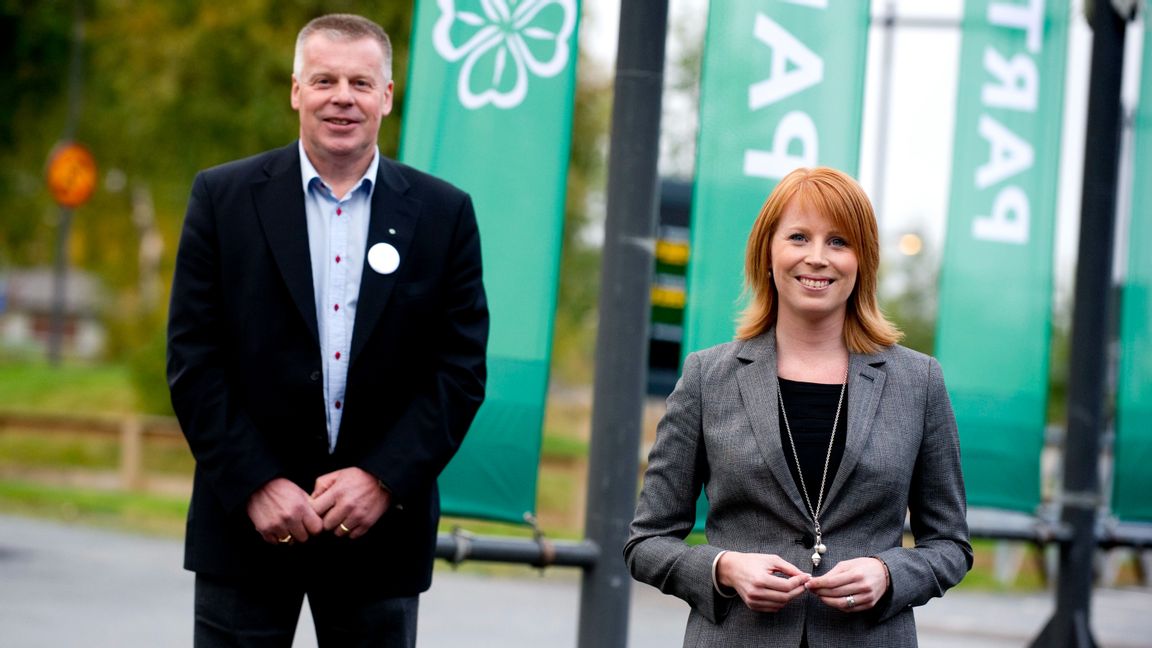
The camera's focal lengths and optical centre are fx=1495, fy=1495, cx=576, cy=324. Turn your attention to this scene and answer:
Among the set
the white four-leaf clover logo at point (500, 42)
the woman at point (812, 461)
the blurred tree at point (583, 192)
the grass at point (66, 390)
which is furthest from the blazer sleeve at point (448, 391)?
the grass at point (66, 390)

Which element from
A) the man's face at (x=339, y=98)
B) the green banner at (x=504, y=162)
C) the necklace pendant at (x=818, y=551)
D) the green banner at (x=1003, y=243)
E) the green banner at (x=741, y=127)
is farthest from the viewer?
the green banner at (x=1003, y=243)

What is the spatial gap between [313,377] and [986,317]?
15.7 ft

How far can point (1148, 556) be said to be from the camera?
17.9 metres

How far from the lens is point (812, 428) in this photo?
3.37m

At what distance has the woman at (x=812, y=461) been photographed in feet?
10.8

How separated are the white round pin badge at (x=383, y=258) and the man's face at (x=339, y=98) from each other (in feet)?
0.83

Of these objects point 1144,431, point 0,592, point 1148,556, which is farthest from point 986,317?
point 1148,556

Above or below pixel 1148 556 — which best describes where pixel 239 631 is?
above

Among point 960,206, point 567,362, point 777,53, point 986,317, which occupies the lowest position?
point 567,362

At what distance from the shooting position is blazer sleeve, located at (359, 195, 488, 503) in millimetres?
3826

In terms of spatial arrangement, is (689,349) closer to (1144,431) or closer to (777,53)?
(777,53)

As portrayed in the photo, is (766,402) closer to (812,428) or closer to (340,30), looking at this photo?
(812,428)

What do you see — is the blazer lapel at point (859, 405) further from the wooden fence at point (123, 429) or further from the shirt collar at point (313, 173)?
the wooden fence at point (123, 429)

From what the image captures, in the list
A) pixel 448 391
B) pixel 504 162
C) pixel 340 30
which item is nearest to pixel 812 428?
pixel 448 391
